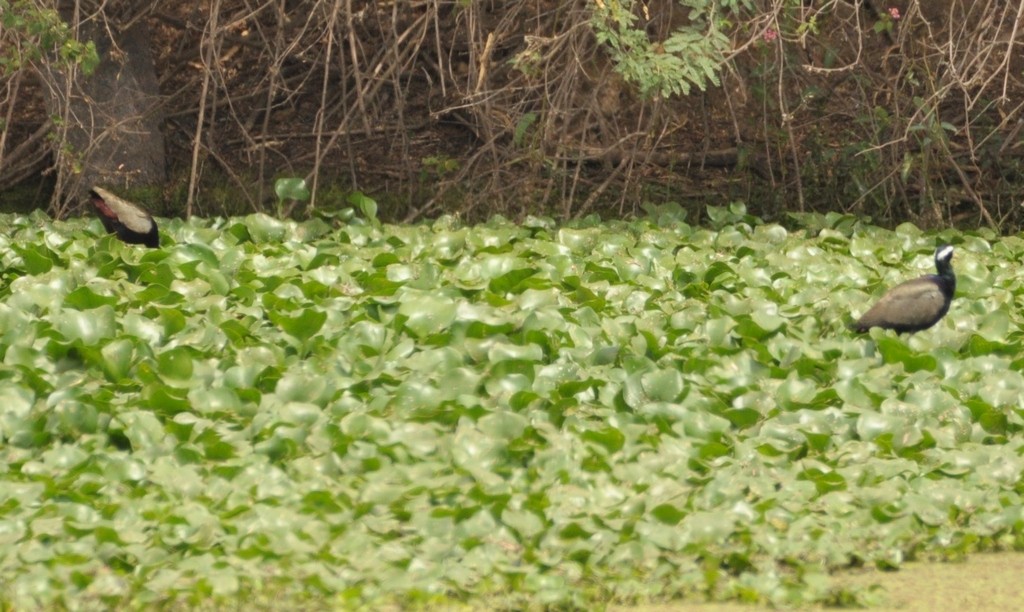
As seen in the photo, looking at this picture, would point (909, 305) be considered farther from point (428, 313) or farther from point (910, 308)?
point (428, 313)

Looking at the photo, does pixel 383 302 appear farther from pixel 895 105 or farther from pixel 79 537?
pixel 895 105

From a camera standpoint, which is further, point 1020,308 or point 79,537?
point 1020,308

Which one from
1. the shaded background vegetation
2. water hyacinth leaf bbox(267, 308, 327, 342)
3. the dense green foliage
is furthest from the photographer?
the shaded background vegetation

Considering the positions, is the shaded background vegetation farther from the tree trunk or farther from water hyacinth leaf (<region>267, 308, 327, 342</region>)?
water hyacinth leaf (<region>267, 308, 327, 342</region>)

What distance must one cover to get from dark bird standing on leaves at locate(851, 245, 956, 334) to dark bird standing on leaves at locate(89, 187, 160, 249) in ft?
10.9

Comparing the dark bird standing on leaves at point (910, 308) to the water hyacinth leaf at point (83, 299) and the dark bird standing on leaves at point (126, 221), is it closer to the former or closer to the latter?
the water hyacinth leaf at point (83, 299)

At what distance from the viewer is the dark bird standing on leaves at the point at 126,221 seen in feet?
23.6

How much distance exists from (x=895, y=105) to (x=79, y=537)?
237 inches

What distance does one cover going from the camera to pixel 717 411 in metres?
4.92

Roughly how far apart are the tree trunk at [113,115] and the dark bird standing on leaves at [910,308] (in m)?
4.56

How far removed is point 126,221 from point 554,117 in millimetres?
2461

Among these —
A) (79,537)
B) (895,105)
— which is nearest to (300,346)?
(79,537)

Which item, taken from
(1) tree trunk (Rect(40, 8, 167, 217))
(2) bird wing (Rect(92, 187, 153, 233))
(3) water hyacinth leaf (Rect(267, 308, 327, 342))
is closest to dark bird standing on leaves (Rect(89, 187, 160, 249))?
(2) bird wing (Rect(92, 187, 153, 233))

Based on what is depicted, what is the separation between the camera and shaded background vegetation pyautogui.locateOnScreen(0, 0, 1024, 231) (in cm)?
856
